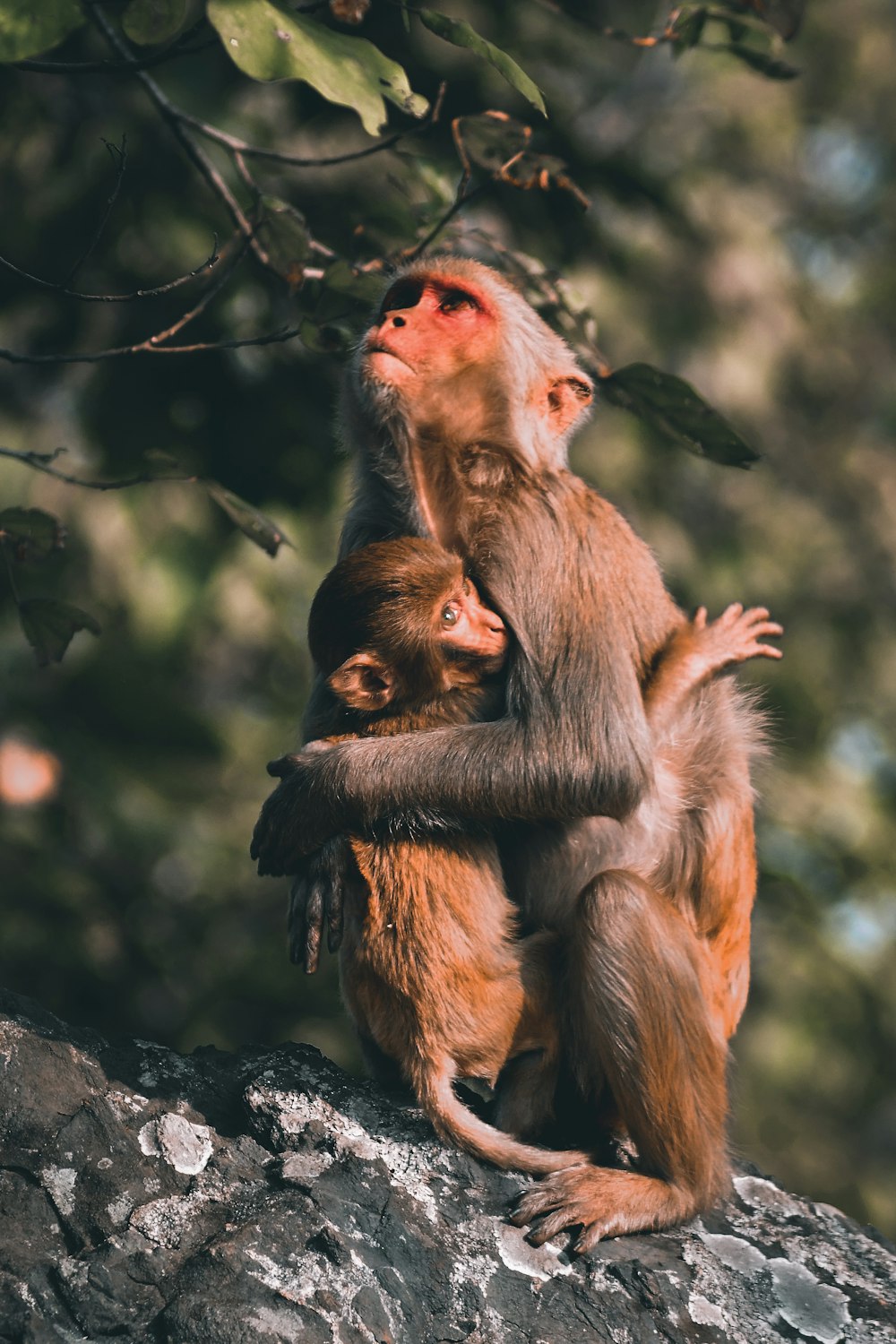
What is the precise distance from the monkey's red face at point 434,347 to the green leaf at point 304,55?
666mm

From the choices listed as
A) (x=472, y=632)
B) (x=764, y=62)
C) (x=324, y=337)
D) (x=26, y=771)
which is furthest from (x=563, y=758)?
(x=26, y=771)

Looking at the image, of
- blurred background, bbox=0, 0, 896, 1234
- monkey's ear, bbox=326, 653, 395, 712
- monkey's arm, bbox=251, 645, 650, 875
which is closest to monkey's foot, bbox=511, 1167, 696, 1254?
blurred background, bbox=0, 0, 896, 1234

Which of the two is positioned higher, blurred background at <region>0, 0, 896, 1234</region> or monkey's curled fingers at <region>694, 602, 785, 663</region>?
monkey's curled fingers at <region>694, 602, 785, 663</region>

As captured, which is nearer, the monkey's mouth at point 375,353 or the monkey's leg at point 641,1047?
the monkey's leg at point 641,1047

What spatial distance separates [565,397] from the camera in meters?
3.79

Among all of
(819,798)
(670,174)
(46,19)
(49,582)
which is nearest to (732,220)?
(670,174)

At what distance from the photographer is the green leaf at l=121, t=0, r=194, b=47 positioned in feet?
9.53

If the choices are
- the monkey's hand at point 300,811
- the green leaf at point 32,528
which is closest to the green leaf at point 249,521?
the green leaf at point 32,528

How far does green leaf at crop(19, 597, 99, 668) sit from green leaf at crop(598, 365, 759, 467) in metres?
1.50

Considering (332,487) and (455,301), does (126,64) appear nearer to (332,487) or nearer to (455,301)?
(455,301)

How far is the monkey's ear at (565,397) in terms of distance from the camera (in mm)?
3785

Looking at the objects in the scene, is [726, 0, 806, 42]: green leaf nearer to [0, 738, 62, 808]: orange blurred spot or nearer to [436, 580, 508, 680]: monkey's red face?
[436, 580, 508, 680]: monkey's red face

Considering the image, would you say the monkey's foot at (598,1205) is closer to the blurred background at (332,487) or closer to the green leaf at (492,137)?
the blurred background at (332,487)

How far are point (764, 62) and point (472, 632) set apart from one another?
5.95 feet
